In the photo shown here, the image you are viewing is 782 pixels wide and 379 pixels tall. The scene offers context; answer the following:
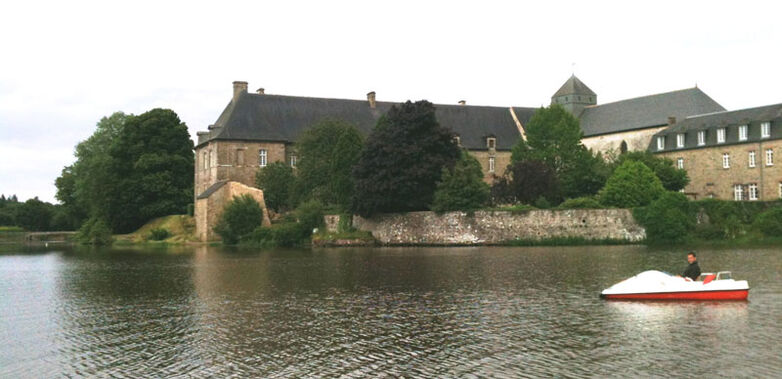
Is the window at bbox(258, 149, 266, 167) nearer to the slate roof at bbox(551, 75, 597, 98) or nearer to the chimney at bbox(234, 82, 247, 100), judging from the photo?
the chimney at bbox(234, 82, 247, 100)

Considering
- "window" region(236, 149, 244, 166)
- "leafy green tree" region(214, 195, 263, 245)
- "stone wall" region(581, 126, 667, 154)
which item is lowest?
"leafy green tree" region(214, 195, 263, 245)

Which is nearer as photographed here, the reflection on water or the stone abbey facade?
the reflection on water

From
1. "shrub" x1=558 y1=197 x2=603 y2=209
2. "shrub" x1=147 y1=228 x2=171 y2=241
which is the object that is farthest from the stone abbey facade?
"shrub" x1=558 y1=197 x2=603 y2=209

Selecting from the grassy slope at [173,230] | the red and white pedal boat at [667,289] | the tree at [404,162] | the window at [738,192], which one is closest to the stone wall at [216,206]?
the grassy slope at [173,230]

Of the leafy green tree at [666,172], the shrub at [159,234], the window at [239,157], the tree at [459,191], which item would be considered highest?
the window at [239,157]

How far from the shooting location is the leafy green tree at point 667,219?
129 ft

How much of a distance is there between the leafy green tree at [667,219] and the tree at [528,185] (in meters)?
6.27

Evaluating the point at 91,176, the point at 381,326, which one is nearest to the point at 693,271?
the point at 381,326

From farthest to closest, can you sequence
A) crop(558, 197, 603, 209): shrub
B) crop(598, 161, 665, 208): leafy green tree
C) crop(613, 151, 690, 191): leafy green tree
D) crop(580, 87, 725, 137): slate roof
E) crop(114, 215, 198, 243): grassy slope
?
crop(580, 87, 725, 137): slate roof < crop(114, 215, 198, 243): grassy slope < crop(613, 151, 690, 191): leafy green tree < crop(598, 161, 665, 208): leafy green tree < crop(558, 197, 603, 209): shrub

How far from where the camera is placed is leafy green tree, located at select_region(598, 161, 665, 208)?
137 ft

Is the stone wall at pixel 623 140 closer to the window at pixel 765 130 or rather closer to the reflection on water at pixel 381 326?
the window at pixel 765 130

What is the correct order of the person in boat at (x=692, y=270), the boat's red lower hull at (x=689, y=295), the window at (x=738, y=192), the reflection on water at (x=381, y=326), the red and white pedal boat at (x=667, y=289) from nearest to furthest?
the reflection on water at (x=381, y=326) → the boat's red lower hull at (x=689, y=295) → the red and white pedal boat at (x=667, y=289) → the person in boat at (x=692, y=270) → the window at (x=738, y=192)

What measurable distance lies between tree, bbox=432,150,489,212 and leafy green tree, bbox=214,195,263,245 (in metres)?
12.3

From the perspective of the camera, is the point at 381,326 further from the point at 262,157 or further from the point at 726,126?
the point at 262,157
